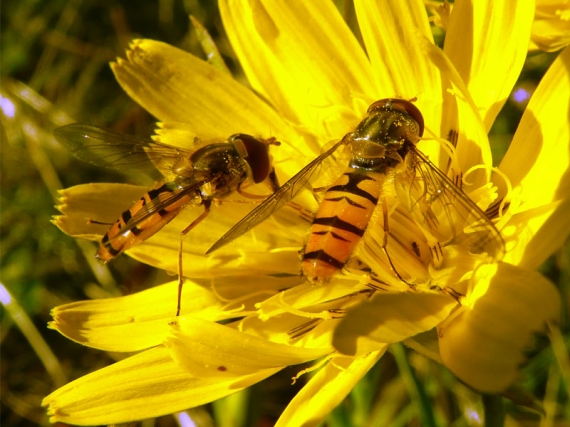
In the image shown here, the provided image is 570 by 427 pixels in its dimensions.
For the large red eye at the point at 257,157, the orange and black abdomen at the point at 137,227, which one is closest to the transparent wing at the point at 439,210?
the large red eye at the point at 257,157

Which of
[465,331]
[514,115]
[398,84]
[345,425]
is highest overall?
[398,84]

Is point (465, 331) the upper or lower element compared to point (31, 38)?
lower

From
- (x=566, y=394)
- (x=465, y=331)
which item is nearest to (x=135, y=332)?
(x=465, y=331)

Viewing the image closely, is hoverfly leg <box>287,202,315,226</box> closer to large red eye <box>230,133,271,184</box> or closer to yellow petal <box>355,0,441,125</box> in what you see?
large red eye <box>230,133,271,184</box>

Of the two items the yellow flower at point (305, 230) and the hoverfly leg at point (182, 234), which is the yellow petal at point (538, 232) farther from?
the hoverfly leg at point (182, 234)

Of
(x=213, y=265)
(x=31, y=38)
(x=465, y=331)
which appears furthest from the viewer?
(x=31, y=38)

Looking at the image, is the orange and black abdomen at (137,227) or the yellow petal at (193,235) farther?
the yellow petal at (193,235)

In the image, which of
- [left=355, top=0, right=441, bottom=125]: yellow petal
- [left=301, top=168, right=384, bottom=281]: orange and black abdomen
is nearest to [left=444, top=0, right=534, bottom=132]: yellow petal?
[left=355, top=0, right=441, bottom=125]: yellow petal

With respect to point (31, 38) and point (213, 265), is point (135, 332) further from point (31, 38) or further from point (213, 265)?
point (31, 38)
